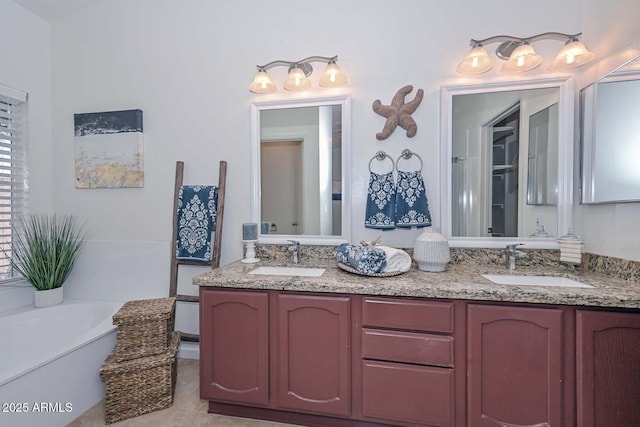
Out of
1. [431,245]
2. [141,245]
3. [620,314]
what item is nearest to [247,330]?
[431,245]

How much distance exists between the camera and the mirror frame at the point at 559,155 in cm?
169

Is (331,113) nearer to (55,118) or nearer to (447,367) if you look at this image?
(447,367)

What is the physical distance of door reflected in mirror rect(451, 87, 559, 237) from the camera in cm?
173

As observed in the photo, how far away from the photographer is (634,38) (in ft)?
4.50

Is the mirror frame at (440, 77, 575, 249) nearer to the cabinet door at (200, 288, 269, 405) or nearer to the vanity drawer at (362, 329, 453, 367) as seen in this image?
the vanity drawer at (362, 329, 453, 367)

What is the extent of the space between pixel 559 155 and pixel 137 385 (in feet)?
9.02

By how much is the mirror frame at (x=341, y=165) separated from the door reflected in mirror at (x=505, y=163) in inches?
25.7

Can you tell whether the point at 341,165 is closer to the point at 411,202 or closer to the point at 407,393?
the point at 411,202

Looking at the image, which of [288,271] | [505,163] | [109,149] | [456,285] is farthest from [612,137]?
[109,149]

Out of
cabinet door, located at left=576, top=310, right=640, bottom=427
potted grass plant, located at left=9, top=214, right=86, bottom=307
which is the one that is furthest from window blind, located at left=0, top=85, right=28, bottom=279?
cabinet door, located at left=576, top=310, right=640, bottom=427

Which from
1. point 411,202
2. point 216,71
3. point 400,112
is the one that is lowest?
point 411,202

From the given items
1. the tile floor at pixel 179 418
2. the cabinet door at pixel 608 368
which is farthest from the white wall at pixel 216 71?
the tile floor at pixel 179 418

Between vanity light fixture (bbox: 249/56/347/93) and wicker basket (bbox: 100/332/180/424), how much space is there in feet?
5.78

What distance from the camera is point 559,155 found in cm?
170
